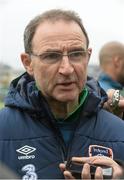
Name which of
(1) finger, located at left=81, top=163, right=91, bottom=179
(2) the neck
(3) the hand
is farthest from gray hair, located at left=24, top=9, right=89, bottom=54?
(1) finger, located at left=81, top=163, right=91, bottom=179

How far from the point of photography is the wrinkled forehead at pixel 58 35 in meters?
2.37

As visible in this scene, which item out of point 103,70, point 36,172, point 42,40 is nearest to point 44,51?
point 42,40

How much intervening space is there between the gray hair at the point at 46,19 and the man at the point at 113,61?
2608 mm

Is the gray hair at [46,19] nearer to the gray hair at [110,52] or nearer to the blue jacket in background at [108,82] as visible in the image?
the blue jacket in background at [108,82]

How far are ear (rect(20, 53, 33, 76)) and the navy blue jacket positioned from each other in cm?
6

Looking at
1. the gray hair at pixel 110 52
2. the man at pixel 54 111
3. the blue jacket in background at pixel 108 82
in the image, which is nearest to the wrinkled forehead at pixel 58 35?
the man at pixel 54 111

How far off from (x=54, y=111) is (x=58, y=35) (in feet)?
1.19

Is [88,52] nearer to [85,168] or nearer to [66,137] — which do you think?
[66,137]

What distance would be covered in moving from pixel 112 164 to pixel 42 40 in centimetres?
78

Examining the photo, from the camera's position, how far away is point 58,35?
2.39m

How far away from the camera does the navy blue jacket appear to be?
7.36 ft

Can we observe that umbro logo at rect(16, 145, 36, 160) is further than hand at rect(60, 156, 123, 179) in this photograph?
Yes

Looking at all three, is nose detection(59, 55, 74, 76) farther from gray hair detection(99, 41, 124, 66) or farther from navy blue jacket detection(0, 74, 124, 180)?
gray hair detection(99, 41, 124, 66)

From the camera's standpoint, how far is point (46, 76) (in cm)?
239
